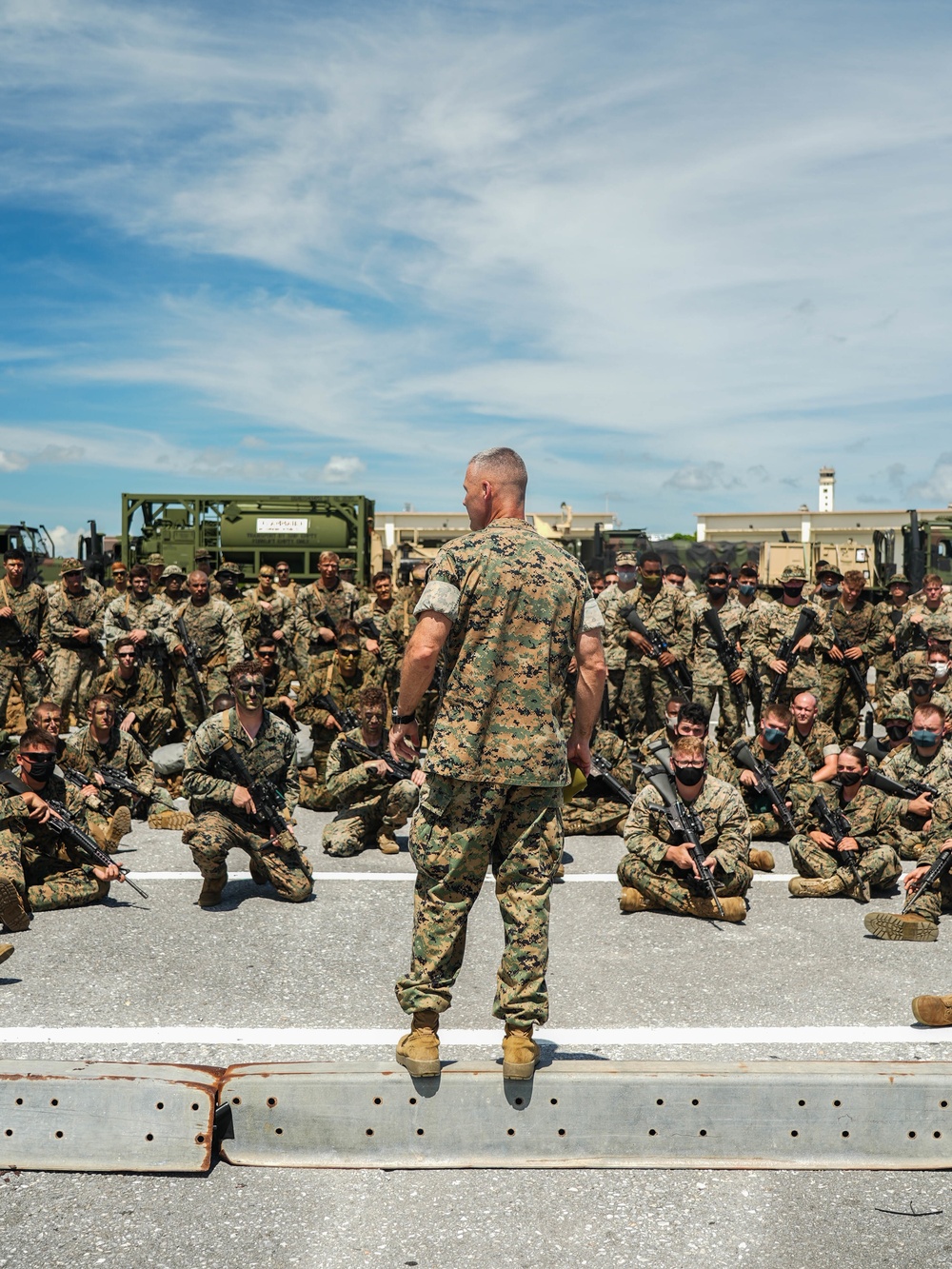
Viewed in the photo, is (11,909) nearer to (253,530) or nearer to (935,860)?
(935,860)

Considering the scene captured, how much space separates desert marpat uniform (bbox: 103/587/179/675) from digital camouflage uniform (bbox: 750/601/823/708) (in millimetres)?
5568

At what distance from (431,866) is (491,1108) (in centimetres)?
78

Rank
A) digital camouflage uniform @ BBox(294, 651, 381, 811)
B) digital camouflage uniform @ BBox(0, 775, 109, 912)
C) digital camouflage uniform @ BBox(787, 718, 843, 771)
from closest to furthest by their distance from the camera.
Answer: digital camouflage uniform @ BBox(0, 775, 109, 912), digital camouflage uniform @ BBox(787, 718, 843, 771), digital camouflage uniform @ BBox(294, 651, 381, 811)

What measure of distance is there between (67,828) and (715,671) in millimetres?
6193

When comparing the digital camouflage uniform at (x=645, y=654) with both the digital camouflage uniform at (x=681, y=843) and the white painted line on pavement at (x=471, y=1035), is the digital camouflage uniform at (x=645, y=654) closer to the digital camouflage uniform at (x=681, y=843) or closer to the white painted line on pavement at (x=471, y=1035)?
the digital camouflage uniform at (x=681, y=843)

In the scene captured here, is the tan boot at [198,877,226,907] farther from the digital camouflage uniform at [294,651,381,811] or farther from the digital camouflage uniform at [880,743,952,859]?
the digital camouflage uniform at [880,743,952,859]

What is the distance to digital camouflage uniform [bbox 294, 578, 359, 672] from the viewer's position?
11617 millimetres

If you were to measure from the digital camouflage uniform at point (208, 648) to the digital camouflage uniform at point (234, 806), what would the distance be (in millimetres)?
3515

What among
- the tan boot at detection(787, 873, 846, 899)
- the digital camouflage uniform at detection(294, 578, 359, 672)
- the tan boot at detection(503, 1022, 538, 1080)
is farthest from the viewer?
the digital camouflage uniform at detection(294, 578, 359, 672)

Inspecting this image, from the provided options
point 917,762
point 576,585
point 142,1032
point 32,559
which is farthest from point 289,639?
point 576,585

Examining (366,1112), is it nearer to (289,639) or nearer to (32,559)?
(289,639)

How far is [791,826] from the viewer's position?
27.2 feet

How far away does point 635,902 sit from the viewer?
6449mm

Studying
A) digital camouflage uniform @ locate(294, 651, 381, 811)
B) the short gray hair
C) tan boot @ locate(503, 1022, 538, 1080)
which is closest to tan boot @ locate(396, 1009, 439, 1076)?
tan boot @ locate(503, 1022, 538, 1080)
